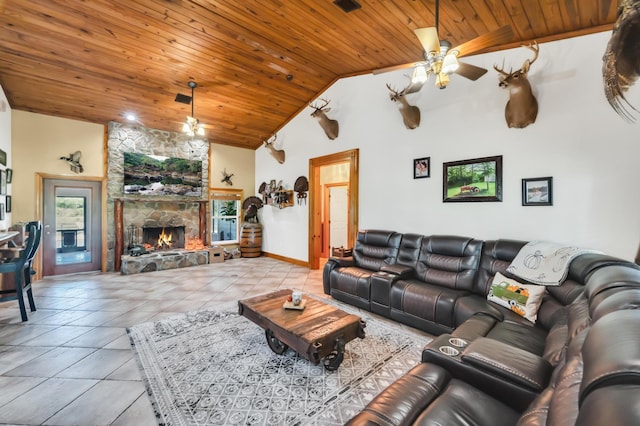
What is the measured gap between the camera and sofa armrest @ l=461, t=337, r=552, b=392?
53.9 inches

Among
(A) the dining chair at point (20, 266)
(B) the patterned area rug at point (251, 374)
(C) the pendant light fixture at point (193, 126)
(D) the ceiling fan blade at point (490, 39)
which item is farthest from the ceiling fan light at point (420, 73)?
(A) the dining chair at point (20, 266)

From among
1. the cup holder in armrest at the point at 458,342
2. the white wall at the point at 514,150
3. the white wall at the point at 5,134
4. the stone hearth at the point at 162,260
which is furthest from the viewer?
the stone hearth at the point at 162,260

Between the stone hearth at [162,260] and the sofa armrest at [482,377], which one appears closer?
the sofa armrest at [482,377]

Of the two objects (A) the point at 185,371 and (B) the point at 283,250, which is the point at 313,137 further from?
(A) the point at 185,371

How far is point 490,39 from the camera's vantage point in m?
2.38

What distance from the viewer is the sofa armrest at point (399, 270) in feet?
11.6

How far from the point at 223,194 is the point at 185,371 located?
18.9 feet

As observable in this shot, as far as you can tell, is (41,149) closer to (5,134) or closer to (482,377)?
(5,134)

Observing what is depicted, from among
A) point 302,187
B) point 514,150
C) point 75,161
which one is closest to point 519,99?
point 514,150

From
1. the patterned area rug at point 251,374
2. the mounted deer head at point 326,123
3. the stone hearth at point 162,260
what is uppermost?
the mounted deer head at point 326,123

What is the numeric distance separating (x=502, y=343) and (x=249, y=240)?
6610 mm

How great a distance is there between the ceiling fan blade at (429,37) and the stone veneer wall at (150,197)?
241 inches

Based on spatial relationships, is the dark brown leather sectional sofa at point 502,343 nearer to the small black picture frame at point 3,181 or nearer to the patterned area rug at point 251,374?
the patterned area rug at point 251,374

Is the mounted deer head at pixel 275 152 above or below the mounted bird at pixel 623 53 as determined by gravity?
above
